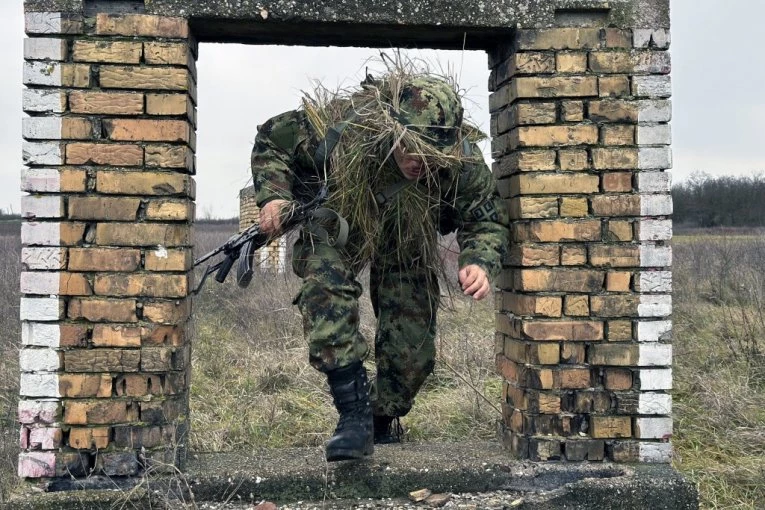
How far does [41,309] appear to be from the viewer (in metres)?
2.76

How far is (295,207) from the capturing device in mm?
2918

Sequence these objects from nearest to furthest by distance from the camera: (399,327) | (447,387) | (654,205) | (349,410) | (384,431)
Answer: (349,410) → (654,205) → (399,327) → (384,431) → (447,387)

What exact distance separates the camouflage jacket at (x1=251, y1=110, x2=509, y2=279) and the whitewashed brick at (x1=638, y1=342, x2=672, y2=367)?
28.8 inches

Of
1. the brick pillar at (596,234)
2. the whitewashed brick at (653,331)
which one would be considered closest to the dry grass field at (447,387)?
the brick pillar at (596,234)

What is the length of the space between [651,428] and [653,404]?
0.11 m

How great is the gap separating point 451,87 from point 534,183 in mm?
589

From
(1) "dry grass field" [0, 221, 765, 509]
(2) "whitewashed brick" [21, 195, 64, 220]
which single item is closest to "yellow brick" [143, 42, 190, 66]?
(2) "whitewashed brick" [21, 195, 64, 220]

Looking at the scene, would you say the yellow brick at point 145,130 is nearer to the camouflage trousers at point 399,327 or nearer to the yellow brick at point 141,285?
the yellow brick at point 141,285

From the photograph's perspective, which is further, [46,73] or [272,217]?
[272,217]

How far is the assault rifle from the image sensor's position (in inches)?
115

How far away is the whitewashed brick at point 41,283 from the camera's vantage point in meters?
2.76

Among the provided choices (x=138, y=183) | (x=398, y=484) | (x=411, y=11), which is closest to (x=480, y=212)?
(x=411, y=11)

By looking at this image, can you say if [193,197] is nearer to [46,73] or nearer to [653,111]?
[46,73]

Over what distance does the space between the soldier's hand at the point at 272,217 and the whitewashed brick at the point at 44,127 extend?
0.88m
